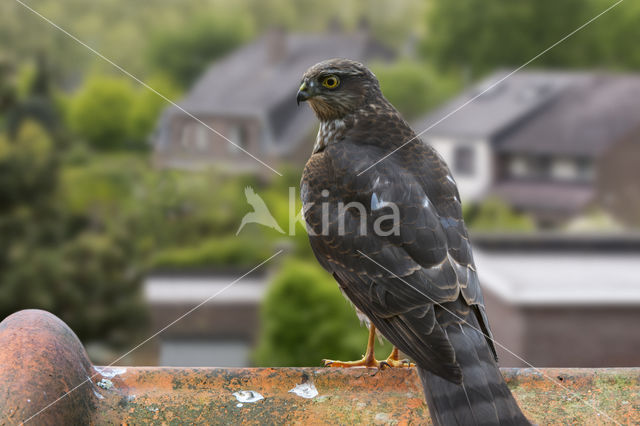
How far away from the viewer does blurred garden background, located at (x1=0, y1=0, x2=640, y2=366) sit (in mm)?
16828

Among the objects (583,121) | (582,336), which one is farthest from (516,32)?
(582,336)

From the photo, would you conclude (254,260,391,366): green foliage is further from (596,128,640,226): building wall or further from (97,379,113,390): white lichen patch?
(596,128,640,226): building wall

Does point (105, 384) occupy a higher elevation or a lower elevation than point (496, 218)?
higher

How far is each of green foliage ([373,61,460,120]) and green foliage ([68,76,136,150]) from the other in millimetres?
16104

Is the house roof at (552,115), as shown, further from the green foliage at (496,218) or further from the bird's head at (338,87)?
the bird's head at (338,87)

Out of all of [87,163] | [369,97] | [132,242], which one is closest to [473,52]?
[87,163]

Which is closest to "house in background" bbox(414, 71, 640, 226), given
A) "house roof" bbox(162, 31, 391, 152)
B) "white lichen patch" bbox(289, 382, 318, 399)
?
"house roof" bbox(162, 31, 391, 152)

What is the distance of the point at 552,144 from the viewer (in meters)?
35.1

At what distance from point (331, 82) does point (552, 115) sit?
3437 centimetres

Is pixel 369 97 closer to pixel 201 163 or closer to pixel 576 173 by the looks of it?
pixel 576 173

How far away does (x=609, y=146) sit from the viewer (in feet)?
109

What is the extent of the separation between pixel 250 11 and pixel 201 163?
35.2m

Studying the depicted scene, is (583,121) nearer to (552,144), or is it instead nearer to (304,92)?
(552,144)

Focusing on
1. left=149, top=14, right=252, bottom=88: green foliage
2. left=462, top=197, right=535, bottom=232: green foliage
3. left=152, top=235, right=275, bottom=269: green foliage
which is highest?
left=149, top=14, right=252, bottom=88: green foliage
